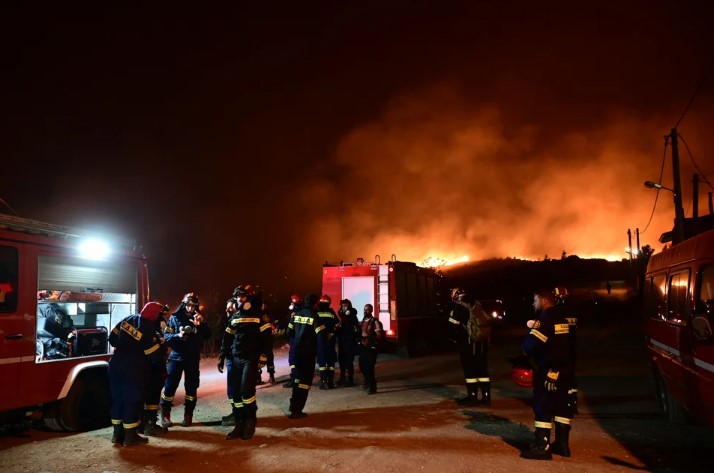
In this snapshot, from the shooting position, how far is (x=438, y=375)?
1106 centimetres

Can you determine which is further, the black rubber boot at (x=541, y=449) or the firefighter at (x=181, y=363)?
the firefighter at (x=181, y=363)

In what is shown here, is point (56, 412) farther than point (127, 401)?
Yes

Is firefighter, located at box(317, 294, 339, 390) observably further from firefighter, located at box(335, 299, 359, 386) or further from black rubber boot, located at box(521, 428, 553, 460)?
black rubber boot, located at box(521, 428, 553, 460)

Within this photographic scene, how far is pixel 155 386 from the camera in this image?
6344mm

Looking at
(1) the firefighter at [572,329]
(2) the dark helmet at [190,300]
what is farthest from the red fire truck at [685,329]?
(2) the dark helmet at [190,300]

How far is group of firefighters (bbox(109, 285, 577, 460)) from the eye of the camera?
519 centimetres

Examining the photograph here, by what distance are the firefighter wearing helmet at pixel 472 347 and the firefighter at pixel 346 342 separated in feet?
8.92

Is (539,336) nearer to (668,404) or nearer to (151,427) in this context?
(668,404)

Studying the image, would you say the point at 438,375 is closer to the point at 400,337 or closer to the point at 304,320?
the point at 400,337

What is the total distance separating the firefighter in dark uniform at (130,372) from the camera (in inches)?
221

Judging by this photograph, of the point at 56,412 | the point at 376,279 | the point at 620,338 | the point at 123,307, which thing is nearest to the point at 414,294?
the point at 376,279

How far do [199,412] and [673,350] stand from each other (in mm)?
6130

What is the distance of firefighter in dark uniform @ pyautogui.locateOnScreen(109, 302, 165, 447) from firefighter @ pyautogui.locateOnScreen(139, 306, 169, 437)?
0.16 m

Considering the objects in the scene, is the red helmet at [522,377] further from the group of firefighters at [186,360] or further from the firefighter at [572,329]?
the group of firefighters at [186,360]
